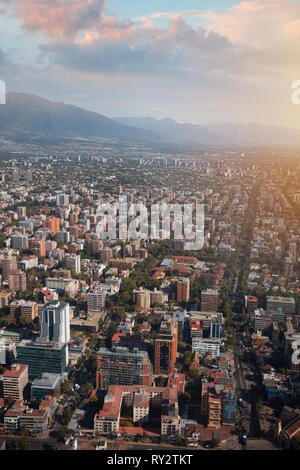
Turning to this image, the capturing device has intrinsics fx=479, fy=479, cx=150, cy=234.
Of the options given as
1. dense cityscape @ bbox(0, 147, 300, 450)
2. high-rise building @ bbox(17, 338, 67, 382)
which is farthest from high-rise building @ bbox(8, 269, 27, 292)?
high-rise building @ bbox(17, 338, 67, 382)

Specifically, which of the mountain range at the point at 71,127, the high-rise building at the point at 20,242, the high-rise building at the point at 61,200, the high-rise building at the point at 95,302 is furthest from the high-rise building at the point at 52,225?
the mountain range at the point at 71,127

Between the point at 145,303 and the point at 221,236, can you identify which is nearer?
the point at 145,303

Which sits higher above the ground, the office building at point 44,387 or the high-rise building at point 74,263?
the high-rise building at point 74,263

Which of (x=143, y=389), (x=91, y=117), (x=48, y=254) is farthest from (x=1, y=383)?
(x=91, y=117)

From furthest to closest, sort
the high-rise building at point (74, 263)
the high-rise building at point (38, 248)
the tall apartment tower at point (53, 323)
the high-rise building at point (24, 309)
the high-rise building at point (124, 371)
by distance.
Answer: the high-rise building at point (38, 248), the high-rise building at point (74, 263), the high-rise building at point (24, 309), the tall apartment tower at point (53, 323), the high-rise building at point (124, 371)

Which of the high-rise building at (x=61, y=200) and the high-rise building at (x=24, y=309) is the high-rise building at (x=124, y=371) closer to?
the high-rise building at (x=24, y=309)

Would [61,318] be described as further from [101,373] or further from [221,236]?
[221,236]
